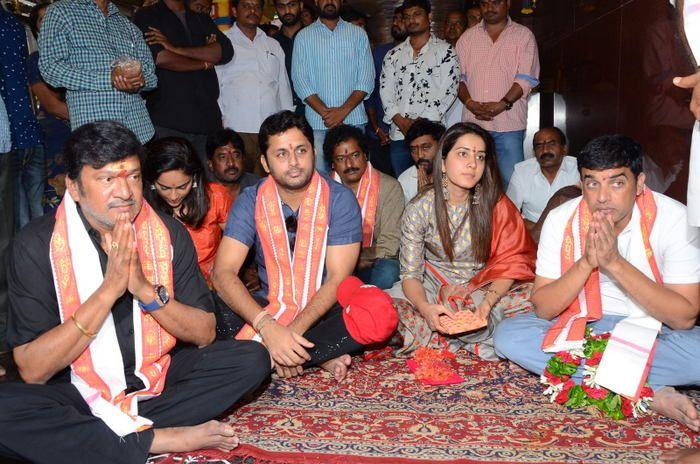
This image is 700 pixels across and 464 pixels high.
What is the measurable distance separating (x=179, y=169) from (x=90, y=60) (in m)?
0.96

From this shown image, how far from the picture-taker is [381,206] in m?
4.80

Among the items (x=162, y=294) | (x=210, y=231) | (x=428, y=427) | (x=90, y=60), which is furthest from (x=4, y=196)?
(x=428, y=427)

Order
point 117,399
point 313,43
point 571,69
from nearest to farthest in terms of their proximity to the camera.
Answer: point 117,399, point 313,43, point 571,69

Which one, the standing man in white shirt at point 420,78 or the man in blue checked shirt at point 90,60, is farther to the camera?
the standing man in white shirt at point 420,78

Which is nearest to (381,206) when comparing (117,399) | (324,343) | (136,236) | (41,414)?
(324,343)

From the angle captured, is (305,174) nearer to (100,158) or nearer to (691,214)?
(100,158)

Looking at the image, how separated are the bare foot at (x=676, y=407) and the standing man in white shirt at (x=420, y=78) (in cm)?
328

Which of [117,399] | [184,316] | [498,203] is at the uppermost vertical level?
[498,203]

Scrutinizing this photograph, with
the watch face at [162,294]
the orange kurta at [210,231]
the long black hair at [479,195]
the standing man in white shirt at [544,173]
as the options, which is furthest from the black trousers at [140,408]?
the standing man in white shirt at [544,173]

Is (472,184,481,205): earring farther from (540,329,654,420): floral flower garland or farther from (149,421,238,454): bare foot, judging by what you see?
(149,421,238,454): bare foot

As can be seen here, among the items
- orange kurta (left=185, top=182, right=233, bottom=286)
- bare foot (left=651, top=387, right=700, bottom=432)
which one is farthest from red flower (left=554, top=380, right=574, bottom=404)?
orange kurta (left=185, top=182, right=233, bottom=286)

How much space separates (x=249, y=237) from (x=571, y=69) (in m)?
4.52

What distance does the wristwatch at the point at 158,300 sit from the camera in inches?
101

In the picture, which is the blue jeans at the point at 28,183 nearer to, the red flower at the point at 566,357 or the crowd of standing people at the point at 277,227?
the crowd of standing people at the point at 277,227
